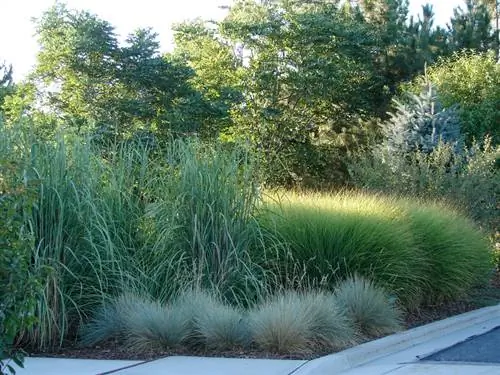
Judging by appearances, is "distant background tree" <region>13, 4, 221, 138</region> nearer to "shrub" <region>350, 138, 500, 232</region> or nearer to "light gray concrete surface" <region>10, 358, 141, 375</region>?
"shrub" <region>350, 138, 500, 232</region>

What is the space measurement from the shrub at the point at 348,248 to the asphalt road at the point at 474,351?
1.74 meters

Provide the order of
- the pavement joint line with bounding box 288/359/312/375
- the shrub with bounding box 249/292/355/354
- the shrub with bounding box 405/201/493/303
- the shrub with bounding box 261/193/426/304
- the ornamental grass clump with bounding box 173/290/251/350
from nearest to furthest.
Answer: the pavement joint line with bounding box 288/359/312/375, the shrub with bounding box 249/292/355/354, the ornamental grass clump with bounding box 173/290/251/350, the shrub with bounding box 261/193/426/304, the shrub with bounding box 405/201/493/303

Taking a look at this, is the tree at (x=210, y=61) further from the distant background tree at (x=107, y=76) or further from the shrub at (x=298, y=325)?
the shrub at (x=298, y=325)

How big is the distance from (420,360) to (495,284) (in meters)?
8.24

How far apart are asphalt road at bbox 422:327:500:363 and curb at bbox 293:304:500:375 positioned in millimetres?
549

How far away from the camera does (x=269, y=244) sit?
11695 millimetres

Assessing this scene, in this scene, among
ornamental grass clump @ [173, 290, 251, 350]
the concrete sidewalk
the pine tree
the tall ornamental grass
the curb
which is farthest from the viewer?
the pine tree

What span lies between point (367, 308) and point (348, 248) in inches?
67.1

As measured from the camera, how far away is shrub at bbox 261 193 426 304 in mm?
11992

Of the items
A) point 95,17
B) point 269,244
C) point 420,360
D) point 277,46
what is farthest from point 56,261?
point 277,46

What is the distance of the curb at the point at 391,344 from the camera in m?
8.27

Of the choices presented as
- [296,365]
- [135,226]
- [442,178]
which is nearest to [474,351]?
[296,365]

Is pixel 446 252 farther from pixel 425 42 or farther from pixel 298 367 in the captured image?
pixel 425 42

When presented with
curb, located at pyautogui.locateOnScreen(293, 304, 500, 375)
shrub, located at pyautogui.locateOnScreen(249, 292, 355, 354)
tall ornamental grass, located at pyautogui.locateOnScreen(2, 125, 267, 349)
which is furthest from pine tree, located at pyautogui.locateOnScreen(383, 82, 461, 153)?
shrub, located at pyautogui.locateOnScreen(249, 292, 355, 354)
